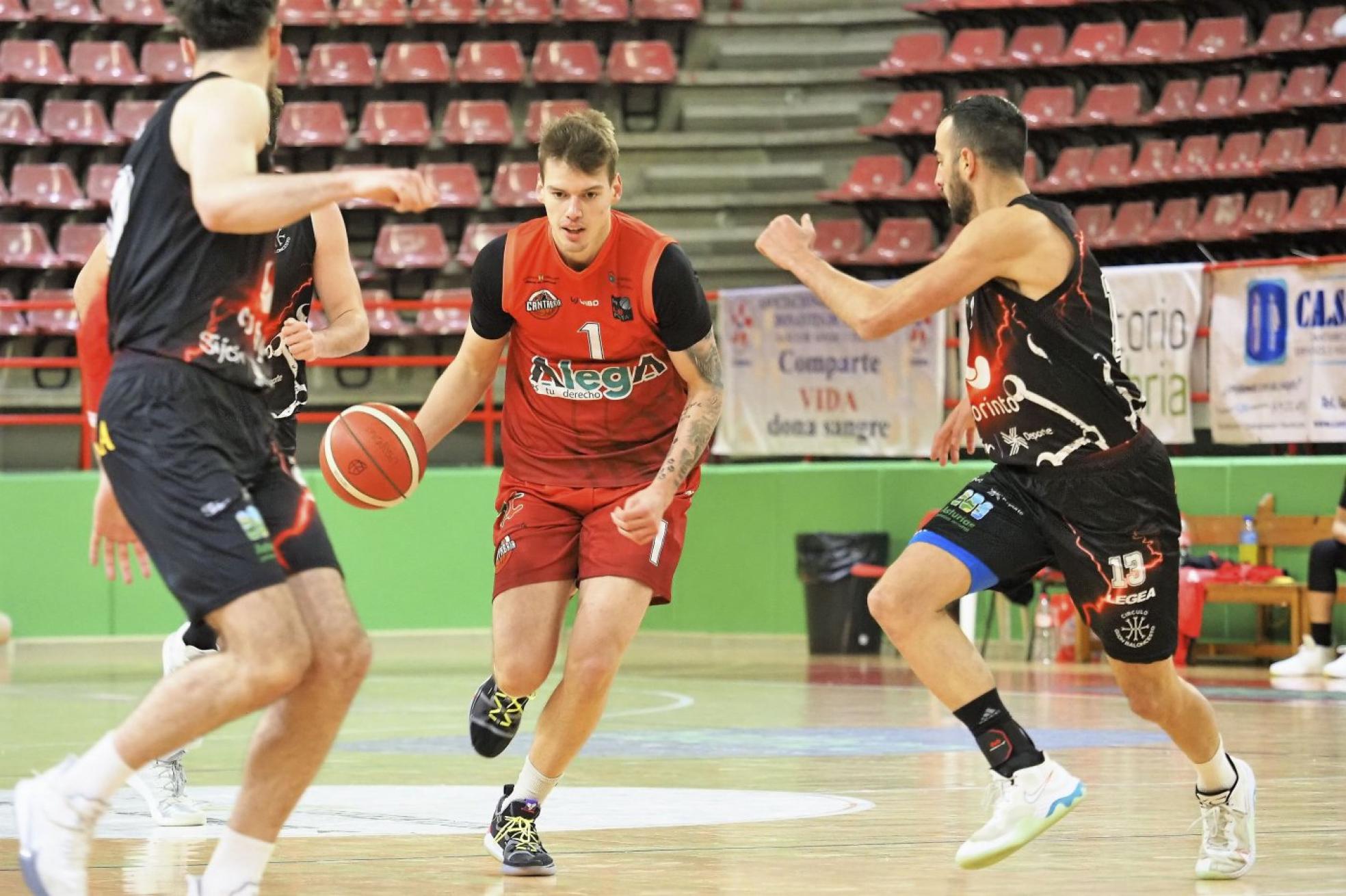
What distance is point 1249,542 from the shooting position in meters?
12.8

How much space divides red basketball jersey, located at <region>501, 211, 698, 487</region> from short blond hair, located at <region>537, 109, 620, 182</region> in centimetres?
28

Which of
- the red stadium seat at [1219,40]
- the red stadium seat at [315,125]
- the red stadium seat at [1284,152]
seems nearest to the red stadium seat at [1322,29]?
the red stadium seat at [1219,40]

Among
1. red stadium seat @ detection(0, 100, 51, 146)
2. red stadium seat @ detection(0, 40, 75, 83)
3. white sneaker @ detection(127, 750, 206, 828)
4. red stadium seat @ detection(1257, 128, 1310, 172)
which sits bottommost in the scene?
white sneaker @ detection(127, 750, 206, 828)

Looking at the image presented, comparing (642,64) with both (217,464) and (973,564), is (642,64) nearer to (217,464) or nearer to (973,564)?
(973,564)

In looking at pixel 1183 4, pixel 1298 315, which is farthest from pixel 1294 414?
pixel 1183 4

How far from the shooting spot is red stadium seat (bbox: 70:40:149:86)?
58.3ft

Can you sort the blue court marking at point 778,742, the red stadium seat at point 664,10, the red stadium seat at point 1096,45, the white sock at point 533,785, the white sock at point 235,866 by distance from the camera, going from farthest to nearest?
the red stadium seat at point 664,10
the red stadium seat at point 1096,45
the blue court marking at point 778,742
the white sock at point 533,785
the white sock at point 235,866

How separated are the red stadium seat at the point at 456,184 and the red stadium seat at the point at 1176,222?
229 inches

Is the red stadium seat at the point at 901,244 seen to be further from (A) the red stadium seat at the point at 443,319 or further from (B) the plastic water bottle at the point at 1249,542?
(B) the plastic water bottle at the point at 1249,542

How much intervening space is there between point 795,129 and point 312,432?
5601 millimetres

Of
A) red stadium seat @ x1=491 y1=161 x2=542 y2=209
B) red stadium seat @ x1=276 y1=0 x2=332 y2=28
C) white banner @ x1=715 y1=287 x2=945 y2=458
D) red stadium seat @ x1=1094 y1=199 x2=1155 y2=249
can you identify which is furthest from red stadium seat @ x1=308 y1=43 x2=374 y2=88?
red stadium seat @ x1=1094 y1=199 x2=1155 y2=249

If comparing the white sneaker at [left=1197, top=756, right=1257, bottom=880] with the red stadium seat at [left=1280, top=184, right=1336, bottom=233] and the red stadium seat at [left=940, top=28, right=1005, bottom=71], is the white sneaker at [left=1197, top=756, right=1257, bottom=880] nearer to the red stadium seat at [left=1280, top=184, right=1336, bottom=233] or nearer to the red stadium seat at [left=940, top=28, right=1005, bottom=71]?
the red stadium seat at [left=1280, top=184, right=1336, bottom=233]

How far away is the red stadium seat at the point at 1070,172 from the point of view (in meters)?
16.5

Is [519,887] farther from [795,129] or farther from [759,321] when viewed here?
[795,129]
